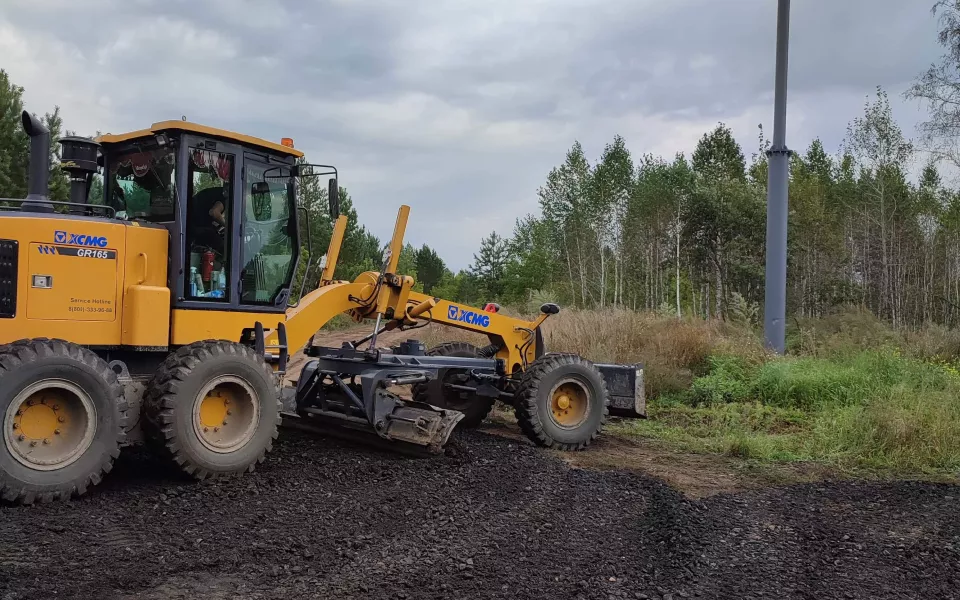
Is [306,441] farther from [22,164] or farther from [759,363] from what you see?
[22,164]

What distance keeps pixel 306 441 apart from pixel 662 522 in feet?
11.6

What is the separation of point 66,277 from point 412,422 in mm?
2926

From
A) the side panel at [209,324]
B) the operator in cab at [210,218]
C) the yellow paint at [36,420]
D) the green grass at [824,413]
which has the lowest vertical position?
the green grass at [824,413]

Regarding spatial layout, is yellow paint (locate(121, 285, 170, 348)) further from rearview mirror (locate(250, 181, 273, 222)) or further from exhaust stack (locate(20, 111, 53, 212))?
rearview mirror (locate(250, 181, 273, 222))

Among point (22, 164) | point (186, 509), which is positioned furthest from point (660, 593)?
point (22, 164)

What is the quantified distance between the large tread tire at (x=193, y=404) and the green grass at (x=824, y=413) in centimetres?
466

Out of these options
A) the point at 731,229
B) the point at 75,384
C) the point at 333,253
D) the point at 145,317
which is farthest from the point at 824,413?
the point at 731,229

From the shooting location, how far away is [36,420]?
5051 mm

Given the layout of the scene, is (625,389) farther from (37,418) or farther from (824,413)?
(37,418)

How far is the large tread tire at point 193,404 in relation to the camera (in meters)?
5.50

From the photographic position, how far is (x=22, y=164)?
22.3 meters

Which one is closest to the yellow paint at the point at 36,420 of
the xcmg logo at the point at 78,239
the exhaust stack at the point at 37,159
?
the xcmg logo at the point at 78,239

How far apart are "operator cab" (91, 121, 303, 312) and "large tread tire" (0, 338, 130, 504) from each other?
1.07 meters

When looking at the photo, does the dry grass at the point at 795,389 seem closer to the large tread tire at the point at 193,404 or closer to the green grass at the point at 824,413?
the green grass at the point at 824,413
